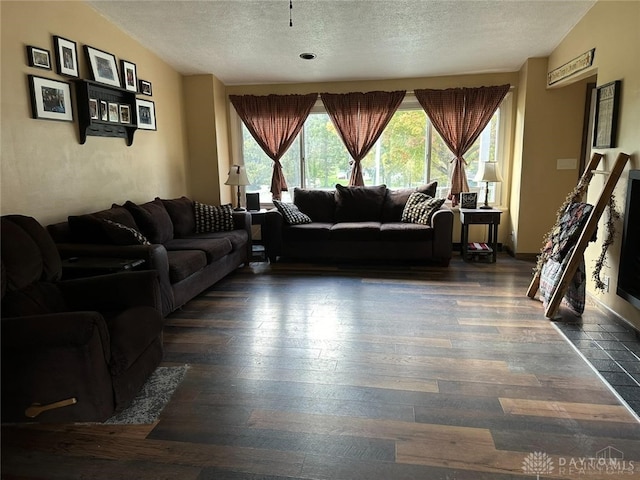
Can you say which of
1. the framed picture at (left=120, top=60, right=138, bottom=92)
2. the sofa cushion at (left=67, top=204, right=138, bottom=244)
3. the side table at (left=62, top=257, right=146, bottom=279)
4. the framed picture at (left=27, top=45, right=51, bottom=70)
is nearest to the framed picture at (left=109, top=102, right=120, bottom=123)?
the framed picture at (left=120, top=60, right=138, bottom=92)

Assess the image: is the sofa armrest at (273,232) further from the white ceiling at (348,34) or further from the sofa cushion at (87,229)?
the sofa cushion at (87,229)

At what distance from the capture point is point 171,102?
16.5 ft

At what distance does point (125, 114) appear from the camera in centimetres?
402

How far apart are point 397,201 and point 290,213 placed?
138 cm

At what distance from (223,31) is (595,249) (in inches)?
156

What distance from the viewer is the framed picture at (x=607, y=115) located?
10.2ft

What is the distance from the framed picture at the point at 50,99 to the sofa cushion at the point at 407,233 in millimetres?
3261

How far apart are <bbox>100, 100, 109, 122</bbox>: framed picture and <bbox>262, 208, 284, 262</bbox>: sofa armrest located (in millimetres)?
1963

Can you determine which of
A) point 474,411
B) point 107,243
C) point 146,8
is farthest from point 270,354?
point 146,8

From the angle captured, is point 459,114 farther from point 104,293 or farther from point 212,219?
point 104,293

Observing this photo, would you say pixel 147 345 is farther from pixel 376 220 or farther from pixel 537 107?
pixel 537 107

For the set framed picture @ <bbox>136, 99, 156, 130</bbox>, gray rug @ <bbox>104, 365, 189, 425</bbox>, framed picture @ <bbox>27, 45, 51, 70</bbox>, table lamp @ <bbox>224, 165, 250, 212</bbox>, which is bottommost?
gray rug @ <bbox>104, 365, 189, 425</bbox>

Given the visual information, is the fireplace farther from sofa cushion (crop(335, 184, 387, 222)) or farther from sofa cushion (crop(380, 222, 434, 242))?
sofa cushion (crop(335, 184, 387, 222))

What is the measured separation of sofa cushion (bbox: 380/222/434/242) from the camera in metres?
4.64
